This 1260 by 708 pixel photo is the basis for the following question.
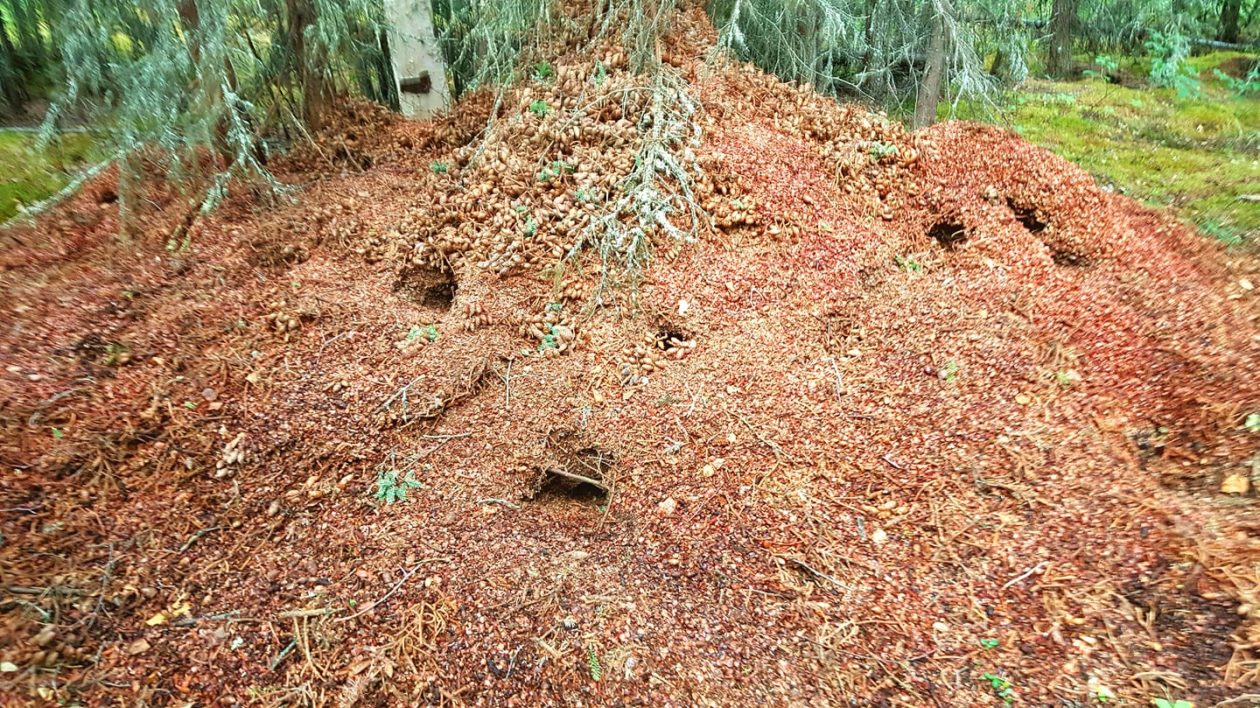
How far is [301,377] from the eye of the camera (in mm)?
3387

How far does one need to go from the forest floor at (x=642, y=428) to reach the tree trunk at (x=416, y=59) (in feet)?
3.69

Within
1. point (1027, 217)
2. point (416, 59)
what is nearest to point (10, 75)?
point (416, 59)

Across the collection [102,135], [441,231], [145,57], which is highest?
[145,57]

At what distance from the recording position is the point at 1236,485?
2535 millimetres

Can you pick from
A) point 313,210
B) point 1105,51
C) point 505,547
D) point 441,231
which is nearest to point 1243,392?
point 505,547

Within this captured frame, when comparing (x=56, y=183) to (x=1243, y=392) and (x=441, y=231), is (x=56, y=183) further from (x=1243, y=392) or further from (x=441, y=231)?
(x=1243, y=392)

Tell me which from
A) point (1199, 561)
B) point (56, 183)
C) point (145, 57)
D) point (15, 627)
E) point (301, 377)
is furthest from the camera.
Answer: point (56, 183)

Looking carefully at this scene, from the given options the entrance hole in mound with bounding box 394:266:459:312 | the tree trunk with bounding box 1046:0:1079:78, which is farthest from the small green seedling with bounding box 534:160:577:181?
the tree trunk with bounding box 1046:0:1079:78

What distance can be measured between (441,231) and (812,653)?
3514 mm

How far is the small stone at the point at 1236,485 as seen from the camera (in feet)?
8.25

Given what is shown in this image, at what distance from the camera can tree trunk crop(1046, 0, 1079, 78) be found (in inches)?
344

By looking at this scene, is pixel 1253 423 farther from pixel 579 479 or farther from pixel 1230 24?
pixel 1230 24

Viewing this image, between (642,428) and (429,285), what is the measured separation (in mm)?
1937

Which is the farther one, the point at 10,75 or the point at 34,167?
the point at 10,75
